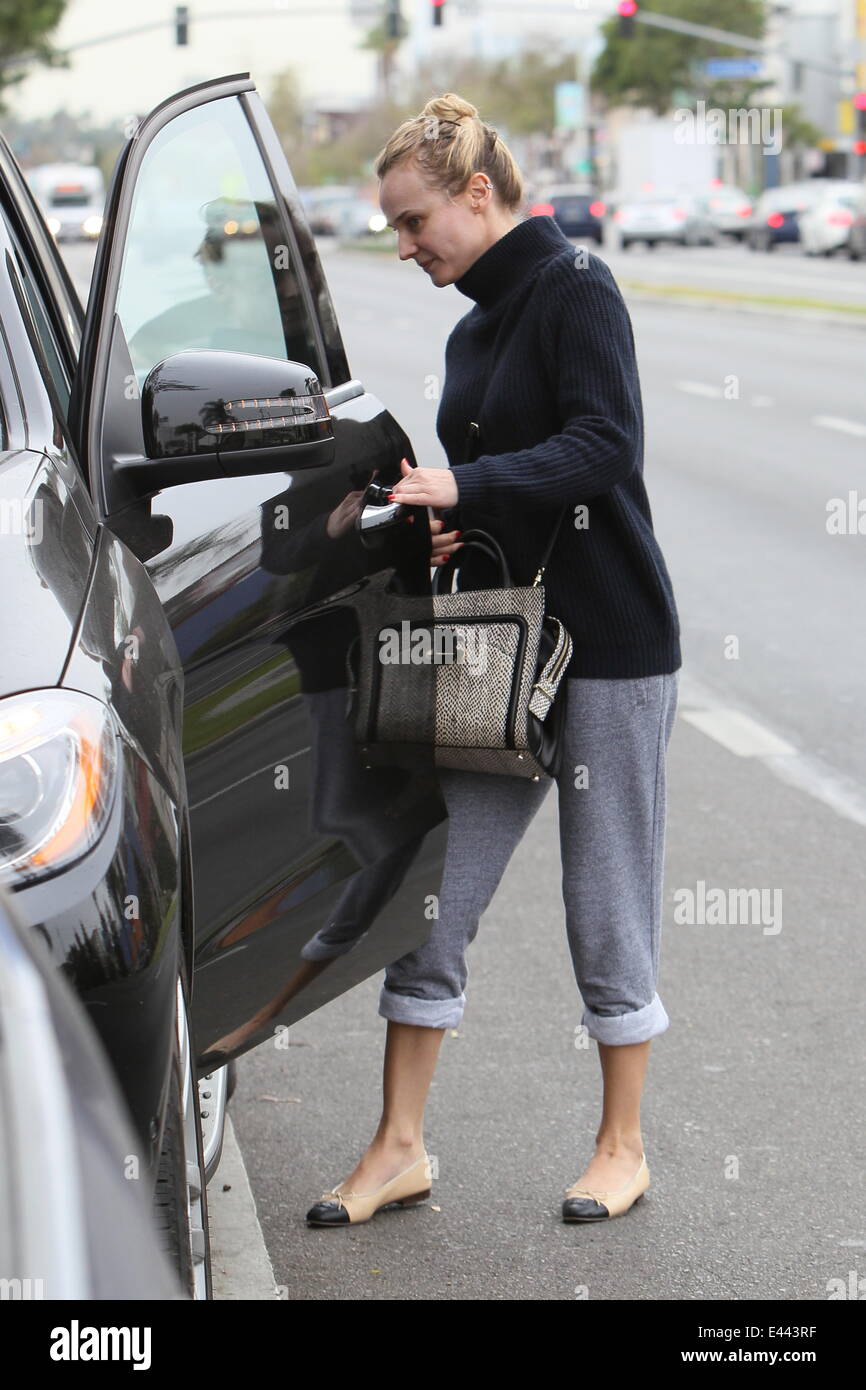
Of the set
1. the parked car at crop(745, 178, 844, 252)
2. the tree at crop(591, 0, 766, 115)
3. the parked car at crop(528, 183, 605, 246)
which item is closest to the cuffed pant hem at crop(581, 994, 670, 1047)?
the parked car at crop(745, 178, 844, 252)

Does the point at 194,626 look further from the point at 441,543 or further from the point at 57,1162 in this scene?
the point at 57,1162

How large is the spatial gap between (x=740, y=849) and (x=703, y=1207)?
7.64 feet

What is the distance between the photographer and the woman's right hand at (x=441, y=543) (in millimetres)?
3498

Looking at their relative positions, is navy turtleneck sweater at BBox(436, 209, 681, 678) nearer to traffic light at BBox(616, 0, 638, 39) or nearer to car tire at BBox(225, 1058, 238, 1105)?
car tire at BBox(225, 1058, 238, 1105)

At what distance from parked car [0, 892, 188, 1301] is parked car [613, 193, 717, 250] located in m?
56.8

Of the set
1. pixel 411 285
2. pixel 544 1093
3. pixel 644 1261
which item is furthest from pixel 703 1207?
pixel 411 285

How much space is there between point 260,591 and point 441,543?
55 cm

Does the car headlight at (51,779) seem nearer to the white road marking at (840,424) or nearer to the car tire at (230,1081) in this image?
the car tire at (230,1081)

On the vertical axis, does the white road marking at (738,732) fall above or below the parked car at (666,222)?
above

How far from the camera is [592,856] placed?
3.53 meters

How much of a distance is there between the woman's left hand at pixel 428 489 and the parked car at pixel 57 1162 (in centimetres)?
180

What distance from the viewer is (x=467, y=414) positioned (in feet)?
11.6

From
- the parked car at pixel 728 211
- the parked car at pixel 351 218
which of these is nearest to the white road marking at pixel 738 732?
the parked car at pixel 728 211

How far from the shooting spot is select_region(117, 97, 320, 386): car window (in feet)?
10.8
